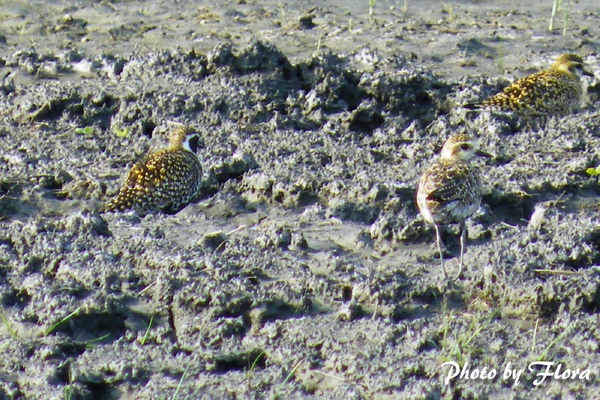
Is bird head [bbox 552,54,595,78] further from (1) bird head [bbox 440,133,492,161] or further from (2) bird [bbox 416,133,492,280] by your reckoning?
(2) bird [bbox 416,133,492,280]

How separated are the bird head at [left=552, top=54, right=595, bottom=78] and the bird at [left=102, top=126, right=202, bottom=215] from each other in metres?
3.47

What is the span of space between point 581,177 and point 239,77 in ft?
10.8

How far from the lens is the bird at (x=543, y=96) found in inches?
349

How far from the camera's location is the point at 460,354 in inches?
211

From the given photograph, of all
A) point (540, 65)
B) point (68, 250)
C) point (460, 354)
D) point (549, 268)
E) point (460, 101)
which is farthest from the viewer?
point (540, 65)

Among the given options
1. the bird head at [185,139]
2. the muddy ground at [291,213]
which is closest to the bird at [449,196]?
the muddy ground at [291,213]

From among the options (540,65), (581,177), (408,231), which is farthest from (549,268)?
(540,65)

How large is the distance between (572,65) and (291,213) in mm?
3445

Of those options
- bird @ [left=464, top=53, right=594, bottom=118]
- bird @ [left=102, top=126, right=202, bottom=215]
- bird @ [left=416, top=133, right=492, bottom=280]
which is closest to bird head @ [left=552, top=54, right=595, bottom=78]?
bird @ [left=464, top=53, right=594, bottom=118]

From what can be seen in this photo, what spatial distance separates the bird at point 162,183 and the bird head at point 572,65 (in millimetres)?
3471

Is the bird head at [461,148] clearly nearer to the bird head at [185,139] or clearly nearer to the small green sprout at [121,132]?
the bird head at [185,139]

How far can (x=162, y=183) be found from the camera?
25.8 ft

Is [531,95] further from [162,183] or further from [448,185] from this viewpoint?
[162,183]

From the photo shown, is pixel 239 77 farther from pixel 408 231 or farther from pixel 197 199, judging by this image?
pixel 408 231
